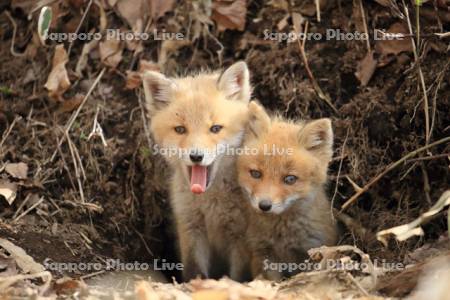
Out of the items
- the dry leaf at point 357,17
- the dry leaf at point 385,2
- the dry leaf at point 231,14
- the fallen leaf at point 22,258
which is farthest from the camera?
the dry leaf at point 231,14

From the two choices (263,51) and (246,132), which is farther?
(263,51)

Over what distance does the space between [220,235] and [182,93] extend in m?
1.18

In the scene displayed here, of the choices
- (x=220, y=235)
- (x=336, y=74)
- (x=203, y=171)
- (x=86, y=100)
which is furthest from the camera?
(x=86, y=100)

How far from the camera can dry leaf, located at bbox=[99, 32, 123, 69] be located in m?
6.73

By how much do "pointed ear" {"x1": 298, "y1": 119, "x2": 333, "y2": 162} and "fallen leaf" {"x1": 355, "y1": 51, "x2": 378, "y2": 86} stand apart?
102 centimetres

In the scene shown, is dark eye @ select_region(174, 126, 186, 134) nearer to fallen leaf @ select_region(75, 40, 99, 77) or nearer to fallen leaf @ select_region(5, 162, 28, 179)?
fallen leaf @ select_region(5, 162, 28, 179)

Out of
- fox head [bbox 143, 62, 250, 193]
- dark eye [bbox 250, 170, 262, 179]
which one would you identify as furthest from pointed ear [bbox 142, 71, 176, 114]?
dark eye [bbox 250, 170, 262, 179]

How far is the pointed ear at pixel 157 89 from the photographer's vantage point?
17.8ft

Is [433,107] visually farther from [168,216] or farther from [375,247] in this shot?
[168,216]

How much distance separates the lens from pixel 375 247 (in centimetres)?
551

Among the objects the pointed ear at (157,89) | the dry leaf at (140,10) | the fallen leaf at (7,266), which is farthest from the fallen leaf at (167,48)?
the fallen leaf at (7,266)

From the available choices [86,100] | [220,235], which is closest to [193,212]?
[220,235]

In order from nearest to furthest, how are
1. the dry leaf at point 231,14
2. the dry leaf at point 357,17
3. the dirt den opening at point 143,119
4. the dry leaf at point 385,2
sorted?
the dirt den opening at point 143,119
the dry leaf at point 385,2
the dry leaf at point 357,17
the dry leaf at point 231,14

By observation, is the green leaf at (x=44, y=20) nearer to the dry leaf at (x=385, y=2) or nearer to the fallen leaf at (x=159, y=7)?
the fallen leaf at (x=159, y=7)
